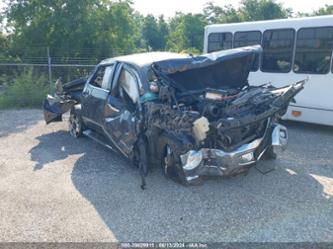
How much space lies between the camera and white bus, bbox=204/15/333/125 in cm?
860

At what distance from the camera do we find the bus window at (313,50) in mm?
8584

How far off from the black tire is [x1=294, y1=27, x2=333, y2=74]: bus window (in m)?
5.18

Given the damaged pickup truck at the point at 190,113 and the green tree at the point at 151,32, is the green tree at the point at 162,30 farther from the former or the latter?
the damaged pickup truck at the point at 190,113

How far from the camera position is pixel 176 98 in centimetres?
566

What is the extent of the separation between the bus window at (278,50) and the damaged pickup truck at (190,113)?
3.28 m

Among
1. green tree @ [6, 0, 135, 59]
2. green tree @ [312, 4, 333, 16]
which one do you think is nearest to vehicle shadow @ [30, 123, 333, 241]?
green tree @ [6, 0, 135, 59]

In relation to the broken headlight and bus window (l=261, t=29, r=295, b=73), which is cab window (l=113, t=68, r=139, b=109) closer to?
the broken headlight

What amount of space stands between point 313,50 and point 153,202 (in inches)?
232

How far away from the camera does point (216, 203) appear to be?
4941 millimetres

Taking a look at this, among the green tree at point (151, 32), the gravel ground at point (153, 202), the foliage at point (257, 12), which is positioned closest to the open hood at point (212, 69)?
the gravel ground at point (153, 202)

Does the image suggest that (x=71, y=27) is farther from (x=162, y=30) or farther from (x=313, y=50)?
(x=162, y=30)

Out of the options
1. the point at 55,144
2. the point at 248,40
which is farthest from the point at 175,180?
the point at 248,40

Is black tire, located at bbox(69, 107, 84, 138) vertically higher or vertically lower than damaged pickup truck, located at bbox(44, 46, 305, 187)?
lower

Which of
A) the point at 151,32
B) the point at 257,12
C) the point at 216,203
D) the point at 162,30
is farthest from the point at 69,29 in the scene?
the point at 162,30
